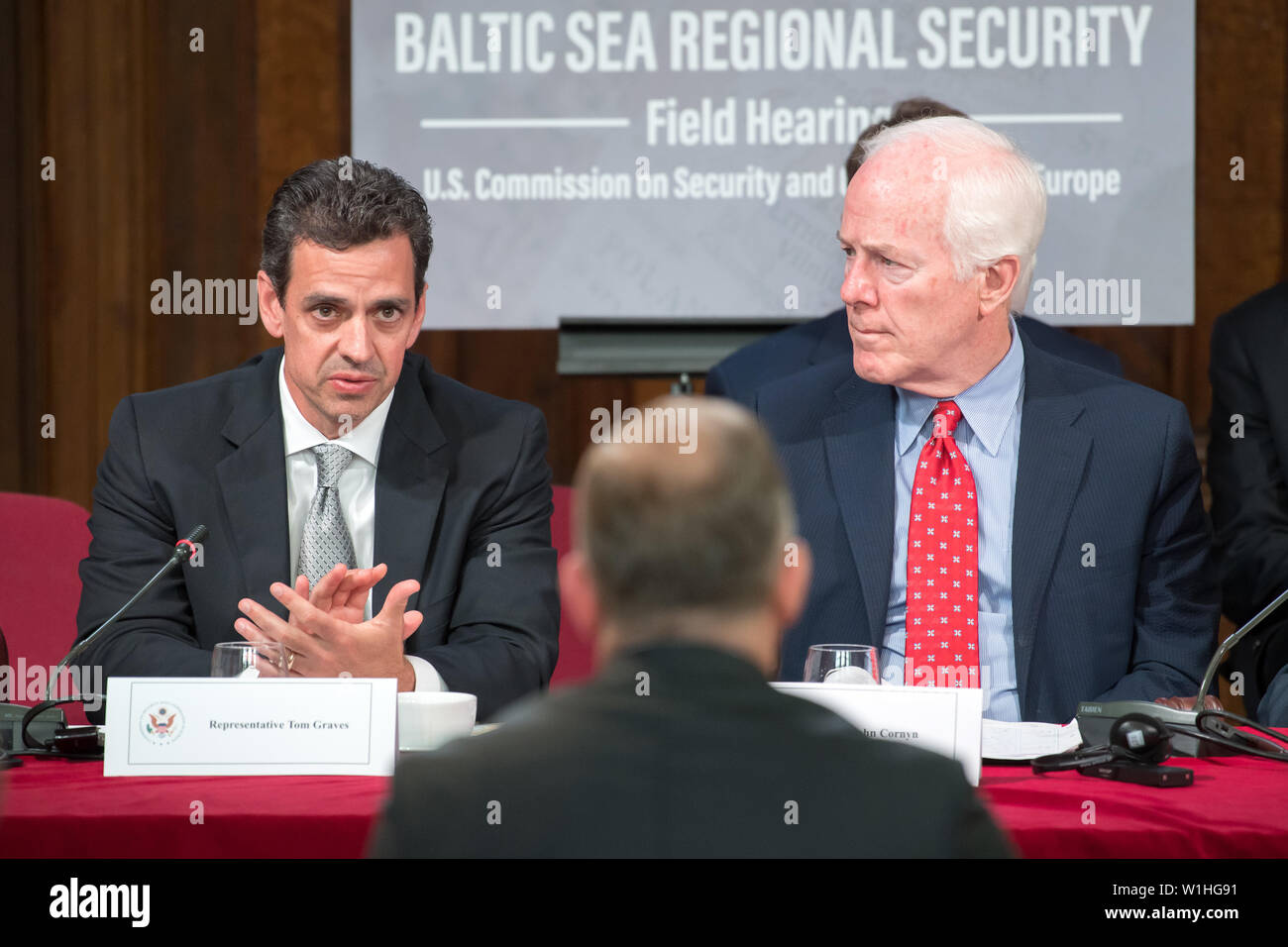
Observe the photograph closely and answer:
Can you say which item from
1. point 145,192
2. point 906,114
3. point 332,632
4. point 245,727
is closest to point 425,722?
point 245,727

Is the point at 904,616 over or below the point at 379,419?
below

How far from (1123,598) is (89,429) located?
311 cm

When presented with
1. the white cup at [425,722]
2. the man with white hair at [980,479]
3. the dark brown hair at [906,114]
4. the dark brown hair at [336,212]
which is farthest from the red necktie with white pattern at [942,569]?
the dark brown hair at [906,114]

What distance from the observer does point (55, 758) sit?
5.37 feet

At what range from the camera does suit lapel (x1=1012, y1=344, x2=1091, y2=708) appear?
217 cm

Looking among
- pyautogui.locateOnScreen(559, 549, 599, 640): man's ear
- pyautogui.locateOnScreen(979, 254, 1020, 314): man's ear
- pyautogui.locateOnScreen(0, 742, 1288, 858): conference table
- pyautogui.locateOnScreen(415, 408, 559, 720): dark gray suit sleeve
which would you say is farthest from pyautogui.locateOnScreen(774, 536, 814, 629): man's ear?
pyautogui.locateOnScreen(979, 254, 1020, 314): man's ear

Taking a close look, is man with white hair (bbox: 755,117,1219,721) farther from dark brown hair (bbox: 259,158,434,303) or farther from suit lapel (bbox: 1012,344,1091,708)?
dark brown hair (bbox: 259,158,434,303)

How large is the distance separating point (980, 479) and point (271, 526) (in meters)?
1.09

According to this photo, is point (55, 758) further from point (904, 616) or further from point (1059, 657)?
point (1059, 657)

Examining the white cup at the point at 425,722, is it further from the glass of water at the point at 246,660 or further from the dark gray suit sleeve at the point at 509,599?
the dark gray suit sleeve at the point at 509,599

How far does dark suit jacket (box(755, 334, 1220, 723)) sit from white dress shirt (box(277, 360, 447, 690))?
689 mm

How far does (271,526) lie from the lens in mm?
2279
